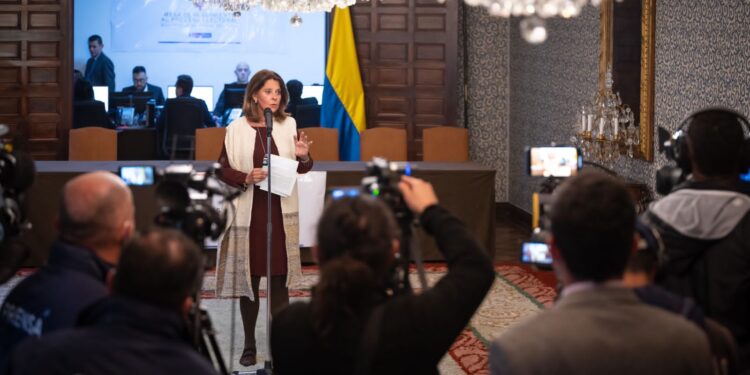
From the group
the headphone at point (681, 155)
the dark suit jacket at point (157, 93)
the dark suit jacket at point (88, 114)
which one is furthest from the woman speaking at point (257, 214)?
the dark suit jacket at point (157, 93)

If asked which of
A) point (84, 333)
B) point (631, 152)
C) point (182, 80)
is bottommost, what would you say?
point (84, 333)

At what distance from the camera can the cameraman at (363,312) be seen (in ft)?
6.86

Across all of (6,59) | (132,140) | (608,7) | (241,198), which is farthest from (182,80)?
(241,198)

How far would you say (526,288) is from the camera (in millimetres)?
6949

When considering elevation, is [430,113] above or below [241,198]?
above

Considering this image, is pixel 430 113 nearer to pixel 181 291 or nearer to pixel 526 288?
pixel 526 288

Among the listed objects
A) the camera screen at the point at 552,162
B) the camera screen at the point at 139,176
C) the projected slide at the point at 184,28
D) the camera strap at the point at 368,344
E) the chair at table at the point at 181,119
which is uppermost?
the projected slide at the point at 184,28

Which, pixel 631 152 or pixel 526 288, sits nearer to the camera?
pixel 526 288

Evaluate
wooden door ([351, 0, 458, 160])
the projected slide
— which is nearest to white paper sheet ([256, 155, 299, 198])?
wooden door ([351, 0, 458, 160])

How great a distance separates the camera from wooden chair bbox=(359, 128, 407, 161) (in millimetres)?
9016

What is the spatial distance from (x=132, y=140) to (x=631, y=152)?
18.2 ft

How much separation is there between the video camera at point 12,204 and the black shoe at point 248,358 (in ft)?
6.30

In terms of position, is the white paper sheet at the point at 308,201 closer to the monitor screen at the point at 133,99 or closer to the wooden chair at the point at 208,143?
the wooden chair at the point at 208,143

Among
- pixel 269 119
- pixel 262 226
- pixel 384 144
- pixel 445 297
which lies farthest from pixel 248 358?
pixel 384 144
